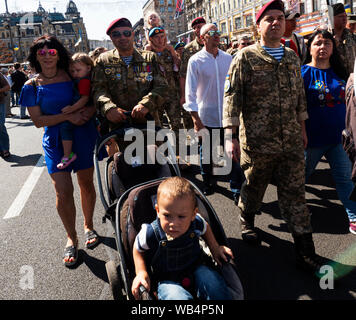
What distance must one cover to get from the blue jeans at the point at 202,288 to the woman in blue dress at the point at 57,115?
1.60 metres

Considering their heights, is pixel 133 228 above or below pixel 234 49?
below

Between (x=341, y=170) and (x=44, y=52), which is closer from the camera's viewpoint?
(x=44, y=52)

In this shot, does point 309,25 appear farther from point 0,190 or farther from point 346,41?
point 0,190

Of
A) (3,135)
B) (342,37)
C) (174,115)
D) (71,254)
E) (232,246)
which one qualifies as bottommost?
(232,246)

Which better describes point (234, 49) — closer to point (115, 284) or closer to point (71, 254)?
point (71, 254)

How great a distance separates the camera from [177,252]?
222 centimetres

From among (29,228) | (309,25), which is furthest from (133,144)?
(309,25)

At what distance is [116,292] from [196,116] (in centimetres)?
267

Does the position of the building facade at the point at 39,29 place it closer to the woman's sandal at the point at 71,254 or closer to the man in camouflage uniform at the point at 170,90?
the man in camouflage uniform at the point at 170,90

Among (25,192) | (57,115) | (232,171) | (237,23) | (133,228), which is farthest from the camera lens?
(237,23)

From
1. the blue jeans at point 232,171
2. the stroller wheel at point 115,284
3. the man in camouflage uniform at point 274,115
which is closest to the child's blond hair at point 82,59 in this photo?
the man in camouflage uniform at point 274,115

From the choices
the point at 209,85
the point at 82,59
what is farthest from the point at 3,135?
the point at 209,85

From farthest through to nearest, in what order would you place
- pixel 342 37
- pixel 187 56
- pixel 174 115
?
pixel 174 115
pixel 187 56
pixel 342 37

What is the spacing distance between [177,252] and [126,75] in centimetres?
207
